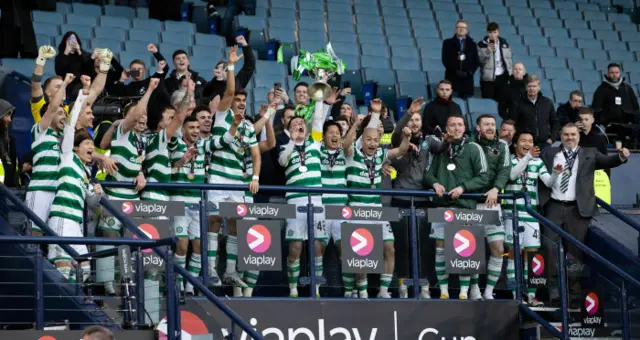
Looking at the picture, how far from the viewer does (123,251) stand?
9.25 m

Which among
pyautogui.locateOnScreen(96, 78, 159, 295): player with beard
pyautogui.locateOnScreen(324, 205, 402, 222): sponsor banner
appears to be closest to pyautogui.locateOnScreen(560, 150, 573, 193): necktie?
pyautogui.locateOnScreen(324, 205, 402, 222): sponsor banner

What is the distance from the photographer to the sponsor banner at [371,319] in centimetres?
1161

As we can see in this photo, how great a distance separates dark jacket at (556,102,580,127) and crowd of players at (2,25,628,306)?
10.3 ft

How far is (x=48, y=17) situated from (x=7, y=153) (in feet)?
18.5

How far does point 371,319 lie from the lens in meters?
12.1

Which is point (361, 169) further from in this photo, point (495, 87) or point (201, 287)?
point (495, 87)

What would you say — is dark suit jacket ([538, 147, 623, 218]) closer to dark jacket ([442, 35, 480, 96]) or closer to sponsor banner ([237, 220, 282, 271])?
sponsor banner ([237, 220, 282, 271])

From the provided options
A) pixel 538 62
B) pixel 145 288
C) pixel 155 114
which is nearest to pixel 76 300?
pixel 145 288

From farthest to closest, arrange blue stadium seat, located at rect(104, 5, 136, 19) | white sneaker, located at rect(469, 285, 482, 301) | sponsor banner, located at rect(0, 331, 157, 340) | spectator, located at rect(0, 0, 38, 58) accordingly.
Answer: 1. blue stadium seat, located at rect(104, 5, 136, 19)
2. spectator, located at rect(0, 0, 38, 58)
3. white sneaker, located at rect(469, 285, 482, 301)
4. sponsor banner, located at rect(0, 331, 157, 340)

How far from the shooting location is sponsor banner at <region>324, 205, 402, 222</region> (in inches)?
471

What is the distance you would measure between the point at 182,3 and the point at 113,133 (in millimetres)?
7571

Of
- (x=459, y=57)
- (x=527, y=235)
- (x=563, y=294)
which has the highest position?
(x=459, y=57)

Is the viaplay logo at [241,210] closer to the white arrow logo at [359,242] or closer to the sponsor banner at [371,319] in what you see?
the sponsor banner at [371,319]

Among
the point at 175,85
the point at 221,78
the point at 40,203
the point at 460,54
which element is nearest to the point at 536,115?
the point at 460,54
